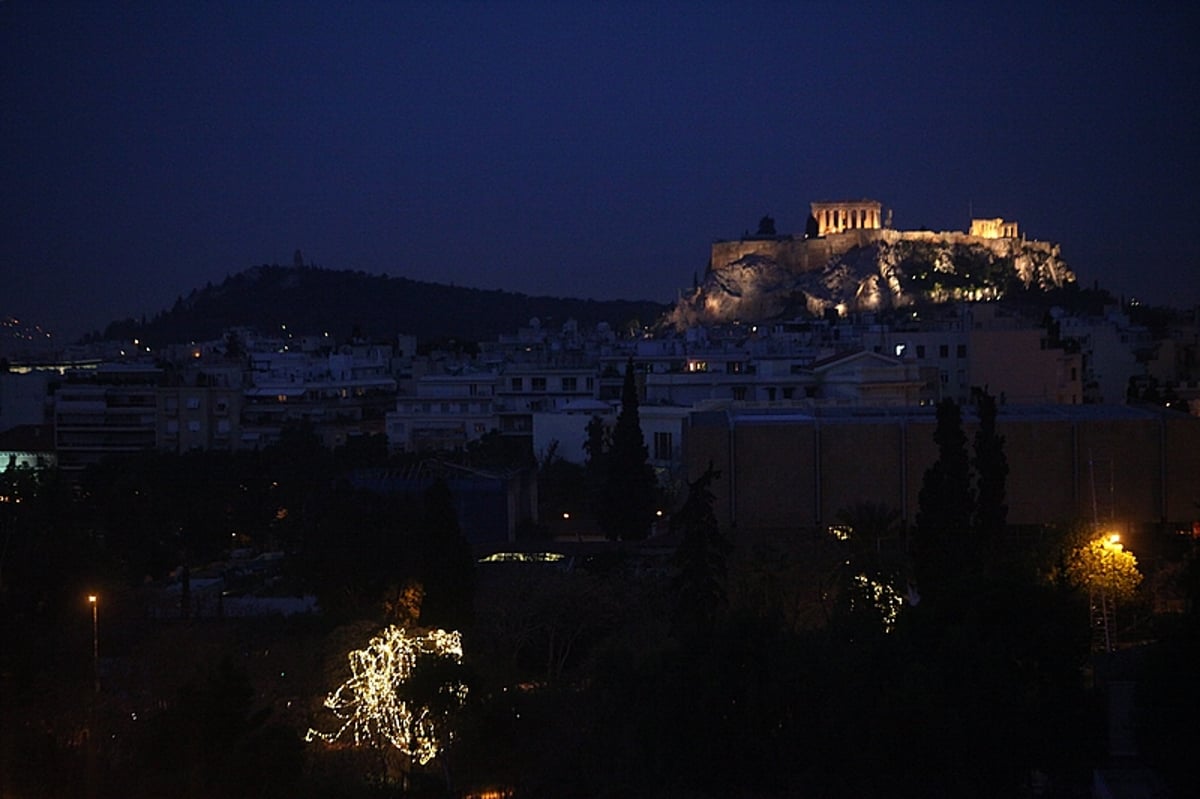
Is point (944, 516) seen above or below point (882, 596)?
above

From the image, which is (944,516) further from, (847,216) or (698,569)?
(847,216)

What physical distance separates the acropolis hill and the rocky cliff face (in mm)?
53

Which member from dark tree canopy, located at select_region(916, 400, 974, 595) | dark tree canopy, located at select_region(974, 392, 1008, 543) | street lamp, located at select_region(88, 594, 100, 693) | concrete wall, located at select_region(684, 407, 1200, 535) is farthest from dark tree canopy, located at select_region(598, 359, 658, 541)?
street lamp, located at select_region(88, 594, 100, 693)

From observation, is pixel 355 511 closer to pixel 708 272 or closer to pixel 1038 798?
pixel 1038 798

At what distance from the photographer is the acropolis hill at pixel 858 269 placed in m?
79.9

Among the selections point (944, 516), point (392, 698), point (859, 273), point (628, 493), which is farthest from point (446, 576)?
point (859, 273)

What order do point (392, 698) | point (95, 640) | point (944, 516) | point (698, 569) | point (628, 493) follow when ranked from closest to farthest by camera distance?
1. point (392, 698)
2. point (95, 640)
3. point (698, 569)
4. point (944, 516)
5. point (628, 493)

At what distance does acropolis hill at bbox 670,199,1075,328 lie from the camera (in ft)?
262

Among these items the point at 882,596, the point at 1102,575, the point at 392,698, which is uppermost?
the point at 1102,575

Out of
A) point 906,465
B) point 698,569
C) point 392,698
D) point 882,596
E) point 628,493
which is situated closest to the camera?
point 392,698

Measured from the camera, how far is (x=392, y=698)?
13.3 m

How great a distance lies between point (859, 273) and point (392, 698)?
70256mm

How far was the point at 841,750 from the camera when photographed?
38.4ft

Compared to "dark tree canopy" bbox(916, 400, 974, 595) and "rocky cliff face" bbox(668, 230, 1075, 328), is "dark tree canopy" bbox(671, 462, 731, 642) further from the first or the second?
"rocky cliff face" bbox(668, 230, 1075, 328)
